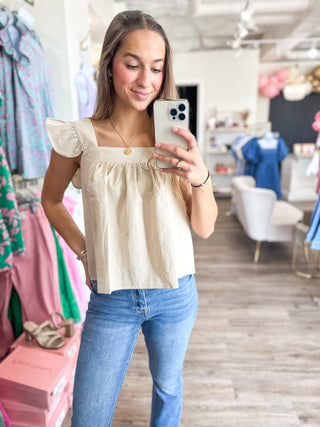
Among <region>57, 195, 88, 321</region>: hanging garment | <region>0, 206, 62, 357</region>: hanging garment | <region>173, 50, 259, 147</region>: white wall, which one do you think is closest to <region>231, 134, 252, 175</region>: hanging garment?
<region>173, 50, 259, 147</region>: white wall

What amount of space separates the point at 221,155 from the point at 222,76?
161 centimetres

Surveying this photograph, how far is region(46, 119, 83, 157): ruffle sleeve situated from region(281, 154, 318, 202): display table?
603 cm

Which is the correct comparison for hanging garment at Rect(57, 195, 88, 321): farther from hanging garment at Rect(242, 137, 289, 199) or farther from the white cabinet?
the white cabinet

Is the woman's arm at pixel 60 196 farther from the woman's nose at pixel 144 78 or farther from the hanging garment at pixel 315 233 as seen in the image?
the hanging garment at pixel 315 233

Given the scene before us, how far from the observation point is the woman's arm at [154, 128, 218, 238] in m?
0.70

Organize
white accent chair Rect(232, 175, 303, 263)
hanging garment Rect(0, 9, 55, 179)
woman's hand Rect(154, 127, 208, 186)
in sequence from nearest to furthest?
woman's hand Rect(154, 127, 208, 186)
hanging garment Rect(0, 9, 55, 179)
white accent chair Rect(232, 175, 303, 263)

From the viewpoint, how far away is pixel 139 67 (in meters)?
0.75

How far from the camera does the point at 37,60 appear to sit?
5.37 feet

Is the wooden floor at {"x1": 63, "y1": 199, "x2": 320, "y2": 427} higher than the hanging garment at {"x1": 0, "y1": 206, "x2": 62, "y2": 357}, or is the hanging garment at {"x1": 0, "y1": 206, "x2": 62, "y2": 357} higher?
the hanging garment at {"x1": 0, "y1": 206, "x2": 62, "y2": 357}

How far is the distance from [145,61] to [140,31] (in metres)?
0.07

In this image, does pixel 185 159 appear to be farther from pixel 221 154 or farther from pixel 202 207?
pixel 221 154

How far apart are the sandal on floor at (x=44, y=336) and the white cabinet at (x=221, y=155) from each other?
5.50 meters

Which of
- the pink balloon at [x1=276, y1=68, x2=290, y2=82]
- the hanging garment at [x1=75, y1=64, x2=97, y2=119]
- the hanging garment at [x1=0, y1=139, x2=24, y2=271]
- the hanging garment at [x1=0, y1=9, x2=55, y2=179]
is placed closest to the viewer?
the hanging garment at [x1=0, y1=139, x2=24, y2=271]

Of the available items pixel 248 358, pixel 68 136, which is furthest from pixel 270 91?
pixel 68 136
